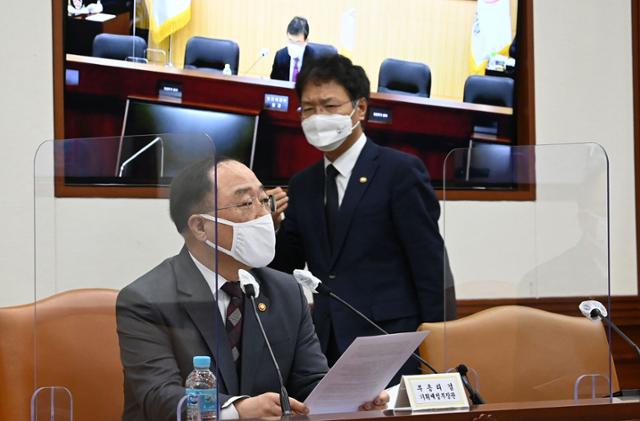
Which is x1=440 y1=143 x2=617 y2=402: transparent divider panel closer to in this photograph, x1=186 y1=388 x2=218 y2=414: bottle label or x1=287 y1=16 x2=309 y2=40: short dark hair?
x1=186 y1=388 x2=218 y2=414: bottle label

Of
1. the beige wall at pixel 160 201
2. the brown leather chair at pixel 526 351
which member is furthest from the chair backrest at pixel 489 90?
the brown leather chair at pixel 526 351

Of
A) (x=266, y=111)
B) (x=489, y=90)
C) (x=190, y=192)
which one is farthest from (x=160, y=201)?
(x=489, y=90)

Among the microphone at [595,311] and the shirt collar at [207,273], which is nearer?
the shirt collar at [207,273]

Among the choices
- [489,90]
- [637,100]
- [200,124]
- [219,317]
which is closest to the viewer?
[219,317]

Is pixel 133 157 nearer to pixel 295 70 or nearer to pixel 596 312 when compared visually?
pixel 596 312

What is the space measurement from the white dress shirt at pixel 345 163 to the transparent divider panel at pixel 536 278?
797 mm

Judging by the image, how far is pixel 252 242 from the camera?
2398mm

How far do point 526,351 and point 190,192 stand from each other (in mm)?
1109

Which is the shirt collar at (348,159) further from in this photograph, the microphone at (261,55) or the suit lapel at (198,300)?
the suit lapel at (198,300)

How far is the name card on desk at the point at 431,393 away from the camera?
86.7 inches

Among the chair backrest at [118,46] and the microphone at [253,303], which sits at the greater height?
the chair backrest at [118,46]

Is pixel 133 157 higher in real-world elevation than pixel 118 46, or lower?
lower

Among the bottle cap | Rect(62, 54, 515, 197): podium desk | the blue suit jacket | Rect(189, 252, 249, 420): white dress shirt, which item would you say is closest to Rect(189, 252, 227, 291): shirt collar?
Rect(189, 252, 249, 420): white dress shirt

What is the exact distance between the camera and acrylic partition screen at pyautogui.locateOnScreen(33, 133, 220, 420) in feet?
6.61
